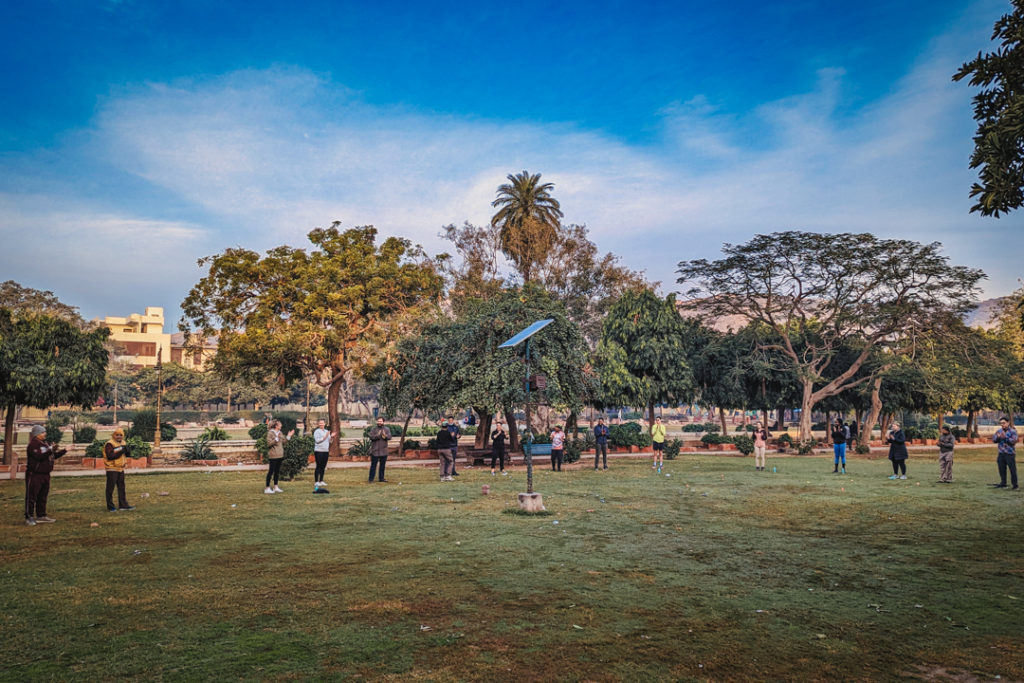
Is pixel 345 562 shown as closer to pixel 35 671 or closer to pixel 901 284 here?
pixel 35 671

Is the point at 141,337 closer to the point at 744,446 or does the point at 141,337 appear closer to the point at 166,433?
the point at 166,433

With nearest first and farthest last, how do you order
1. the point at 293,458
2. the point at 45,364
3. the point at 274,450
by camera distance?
the point at 274,450
the point at 293,458
the point at 45,364

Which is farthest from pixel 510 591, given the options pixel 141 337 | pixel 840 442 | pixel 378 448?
pixel 141 337

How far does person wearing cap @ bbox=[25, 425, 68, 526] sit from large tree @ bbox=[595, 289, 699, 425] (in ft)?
90.4

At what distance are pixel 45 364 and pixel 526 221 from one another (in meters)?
26.2

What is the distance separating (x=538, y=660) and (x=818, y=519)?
31.3 feet

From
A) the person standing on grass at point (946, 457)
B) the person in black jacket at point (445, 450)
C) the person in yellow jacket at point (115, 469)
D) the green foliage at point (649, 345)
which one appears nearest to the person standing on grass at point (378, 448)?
the person in black jacket at point (445, 450)

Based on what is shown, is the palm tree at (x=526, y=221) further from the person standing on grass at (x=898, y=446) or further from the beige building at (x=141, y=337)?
the beige building at (x=141, y=337)

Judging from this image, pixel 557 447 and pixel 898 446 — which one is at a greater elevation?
pixel 898 446

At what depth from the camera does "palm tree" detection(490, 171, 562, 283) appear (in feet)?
138

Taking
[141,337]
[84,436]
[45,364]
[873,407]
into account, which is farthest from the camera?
[141,337]

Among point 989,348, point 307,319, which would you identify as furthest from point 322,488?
point 989,348

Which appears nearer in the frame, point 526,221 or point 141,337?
point 526,221

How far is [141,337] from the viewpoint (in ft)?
398
